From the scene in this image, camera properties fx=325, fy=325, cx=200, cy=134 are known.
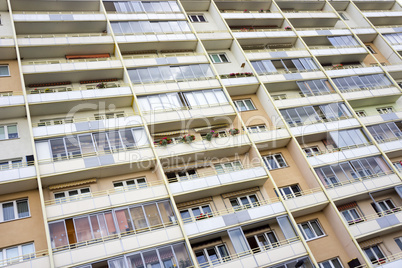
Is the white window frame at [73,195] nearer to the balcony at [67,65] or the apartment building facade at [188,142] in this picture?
the apartment building facade at [188,142]

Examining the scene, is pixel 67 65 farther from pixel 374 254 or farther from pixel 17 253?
pixel 374 254

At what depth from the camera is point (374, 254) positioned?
22766 mm

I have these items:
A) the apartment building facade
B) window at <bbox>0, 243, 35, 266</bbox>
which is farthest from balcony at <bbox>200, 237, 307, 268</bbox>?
window at <bbox>0, 243, 35, 266</bbox>

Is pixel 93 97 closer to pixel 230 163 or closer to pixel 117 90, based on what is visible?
pixel 117 90

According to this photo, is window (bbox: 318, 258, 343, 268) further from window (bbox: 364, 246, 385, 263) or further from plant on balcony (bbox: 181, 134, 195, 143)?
plant on balcony (bbox: 181, 134, 195, 143)

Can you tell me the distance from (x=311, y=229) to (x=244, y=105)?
1191cm

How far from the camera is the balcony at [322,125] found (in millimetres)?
26812

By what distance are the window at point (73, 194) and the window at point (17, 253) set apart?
125 inches

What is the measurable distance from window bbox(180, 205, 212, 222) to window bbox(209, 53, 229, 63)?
1556cm

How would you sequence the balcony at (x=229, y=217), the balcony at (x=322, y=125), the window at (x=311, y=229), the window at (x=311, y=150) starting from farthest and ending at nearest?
1. the window at (x=311, y=150)
2. the balcony at (x=322, y=125)
3. the window at (x=311, y=229)
4. the balcony at (x=229, y=217)

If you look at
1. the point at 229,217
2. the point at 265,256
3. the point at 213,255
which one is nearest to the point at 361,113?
the point at 229,217

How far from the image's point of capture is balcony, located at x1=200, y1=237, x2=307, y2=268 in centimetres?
1927

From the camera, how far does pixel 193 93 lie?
2725 cm

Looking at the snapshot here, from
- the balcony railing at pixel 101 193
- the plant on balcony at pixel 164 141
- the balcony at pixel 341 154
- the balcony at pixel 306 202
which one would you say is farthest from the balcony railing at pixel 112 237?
the balcony at pixel 341 154
